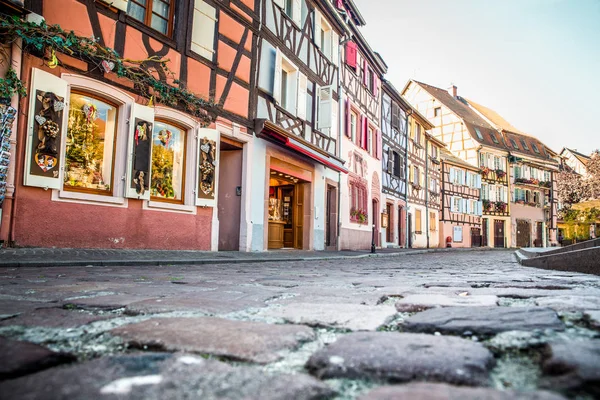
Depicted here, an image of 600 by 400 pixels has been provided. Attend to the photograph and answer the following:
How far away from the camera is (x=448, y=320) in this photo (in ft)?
5.16

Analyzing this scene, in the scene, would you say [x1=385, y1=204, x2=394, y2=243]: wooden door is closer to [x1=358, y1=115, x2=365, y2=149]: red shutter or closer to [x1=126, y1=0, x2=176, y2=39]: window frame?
[x1=358, y1=115, x2=365, y2=149]: red shutter

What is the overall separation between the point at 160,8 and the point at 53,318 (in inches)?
326

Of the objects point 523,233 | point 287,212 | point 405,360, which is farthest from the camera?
point 523,233

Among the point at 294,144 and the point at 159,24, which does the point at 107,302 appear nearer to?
the point at 159,24

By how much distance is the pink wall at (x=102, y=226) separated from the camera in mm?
6156

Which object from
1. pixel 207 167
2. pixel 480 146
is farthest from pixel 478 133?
pixel 207 167

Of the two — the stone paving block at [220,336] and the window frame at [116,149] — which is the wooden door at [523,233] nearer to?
the window frame at [116,149]

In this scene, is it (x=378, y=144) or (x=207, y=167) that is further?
(x=378, y=144)

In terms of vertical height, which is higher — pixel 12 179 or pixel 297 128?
pixel 297 128

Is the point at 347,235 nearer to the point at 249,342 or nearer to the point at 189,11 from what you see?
the point at 189,11

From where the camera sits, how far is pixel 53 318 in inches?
64.9

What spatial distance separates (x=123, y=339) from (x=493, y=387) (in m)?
1.03

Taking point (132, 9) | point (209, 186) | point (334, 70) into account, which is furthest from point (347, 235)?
point (132, 9)

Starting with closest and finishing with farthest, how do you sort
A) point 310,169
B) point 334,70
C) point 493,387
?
point 493,387 < point 310,169 < point 334,70
